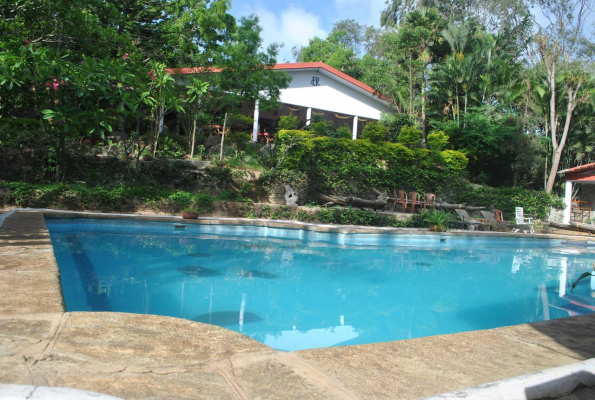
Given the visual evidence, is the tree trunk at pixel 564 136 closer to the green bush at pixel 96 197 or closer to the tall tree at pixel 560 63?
the tall tree at pixel 560 63

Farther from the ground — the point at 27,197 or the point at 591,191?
the point at 591,191

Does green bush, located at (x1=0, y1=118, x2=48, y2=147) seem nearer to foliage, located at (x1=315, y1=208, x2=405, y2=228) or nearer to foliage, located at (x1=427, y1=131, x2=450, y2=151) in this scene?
foliage, located at (x1=315, y1=208, x2=405, y2=228)

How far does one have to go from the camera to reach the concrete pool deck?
1.73m

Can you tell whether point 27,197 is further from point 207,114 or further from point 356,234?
point 356,234

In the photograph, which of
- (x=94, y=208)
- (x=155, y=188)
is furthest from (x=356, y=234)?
(x=94, y=208)

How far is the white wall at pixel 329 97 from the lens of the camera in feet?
66.8

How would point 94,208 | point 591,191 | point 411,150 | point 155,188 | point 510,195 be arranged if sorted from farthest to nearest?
1. point 591,191
2. point 510,195
3. point 411,150
4. point 155,188
5. point 94,208

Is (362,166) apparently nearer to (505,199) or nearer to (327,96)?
(327,96)

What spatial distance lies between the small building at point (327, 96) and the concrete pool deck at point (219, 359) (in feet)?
55.2

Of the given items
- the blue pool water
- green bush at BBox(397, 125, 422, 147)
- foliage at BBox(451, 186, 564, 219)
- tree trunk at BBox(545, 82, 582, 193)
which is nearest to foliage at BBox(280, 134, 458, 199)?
green bush at BBox(397, 125, 422, 147)

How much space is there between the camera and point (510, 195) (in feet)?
61.2

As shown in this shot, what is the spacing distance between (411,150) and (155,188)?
10.5 m

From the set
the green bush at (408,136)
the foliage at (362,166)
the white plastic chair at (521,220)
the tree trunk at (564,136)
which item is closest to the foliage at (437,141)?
the foliage at (362,166)

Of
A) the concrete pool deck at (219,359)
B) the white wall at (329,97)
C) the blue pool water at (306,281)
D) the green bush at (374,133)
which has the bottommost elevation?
the blue pool water at (306,281)
